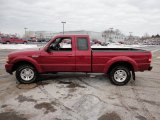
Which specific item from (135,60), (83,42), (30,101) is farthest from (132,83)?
(30,101)

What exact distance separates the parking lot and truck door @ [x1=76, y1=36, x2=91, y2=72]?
2.21 feet

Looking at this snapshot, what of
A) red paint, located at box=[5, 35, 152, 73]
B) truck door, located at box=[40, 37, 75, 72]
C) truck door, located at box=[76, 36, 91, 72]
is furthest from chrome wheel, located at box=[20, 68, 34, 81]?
truck door, located at box=[76, 36, 91, 72]

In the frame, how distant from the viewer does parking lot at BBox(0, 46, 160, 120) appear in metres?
4.78

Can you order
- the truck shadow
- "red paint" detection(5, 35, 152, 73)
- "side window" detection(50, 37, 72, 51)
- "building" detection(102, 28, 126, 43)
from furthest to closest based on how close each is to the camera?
"building" detection(102, 28, 126, 43) → the truck shadow → "side window" detection(50, 37, 72, 51) → "red paint" detection(5, 35, 152, 73)

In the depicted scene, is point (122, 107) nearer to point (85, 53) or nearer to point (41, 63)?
point (85, 53)

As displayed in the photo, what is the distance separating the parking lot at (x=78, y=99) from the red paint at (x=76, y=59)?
66 cm

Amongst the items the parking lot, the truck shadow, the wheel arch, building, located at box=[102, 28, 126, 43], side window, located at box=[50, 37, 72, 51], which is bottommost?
the parking lot

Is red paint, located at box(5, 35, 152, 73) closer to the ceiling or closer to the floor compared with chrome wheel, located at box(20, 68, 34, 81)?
closer to the ceiling

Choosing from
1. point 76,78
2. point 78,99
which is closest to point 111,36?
point 76,78

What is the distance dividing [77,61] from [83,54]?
36 centimetres

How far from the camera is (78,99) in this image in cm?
590

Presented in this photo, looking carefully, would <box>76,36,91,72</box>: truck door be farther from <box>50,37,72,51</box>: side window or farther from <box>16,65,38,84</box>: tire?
<box>16,65,38,84</box>: tire

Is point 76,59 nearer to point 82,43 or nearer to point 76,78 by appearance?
point 82,43

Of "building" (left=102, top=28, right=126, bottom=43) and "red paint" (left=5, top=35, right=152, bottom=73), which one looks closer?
"red paint" (left=5, top=35, right=152, bottom=73)
